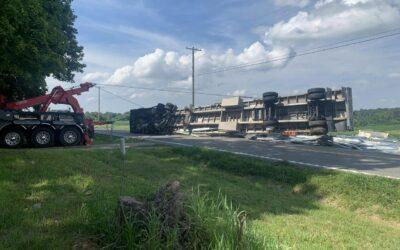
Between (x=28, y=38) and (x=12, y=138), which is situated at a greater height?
(x=28, y=38)

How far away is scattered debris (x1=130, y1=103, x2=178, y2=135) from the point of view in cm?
3594

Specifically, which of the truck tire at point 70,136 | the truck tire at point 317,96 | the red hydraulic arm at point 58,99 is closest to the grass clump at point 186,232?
the truck tire at point 70,136

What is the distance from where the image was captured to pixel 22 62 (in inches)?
557

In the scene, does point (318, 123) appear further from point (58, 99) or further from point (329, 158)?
point (58, 99)

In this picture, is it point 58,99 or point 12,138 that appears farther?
point 58,99

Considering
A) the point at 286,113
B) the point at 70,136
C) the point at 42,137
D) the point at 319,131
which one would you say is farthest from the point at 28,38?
the point at 286,113

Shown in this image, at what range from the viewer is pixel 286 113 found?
87.4 ft

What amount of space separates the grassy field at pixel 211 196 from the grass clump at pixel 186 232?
27 cm

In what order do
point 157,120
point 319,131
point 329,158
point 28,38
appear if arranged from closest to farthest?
point 28,38, point 329,158, point 319,131, point 157,120

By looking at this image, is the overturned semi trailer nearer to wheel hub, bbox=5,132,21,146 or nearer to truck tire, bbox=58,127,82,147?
truck tire, bbox=58,127,82,147

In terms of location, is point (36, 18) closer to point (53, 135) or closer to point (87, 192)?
→ point (87, 192)

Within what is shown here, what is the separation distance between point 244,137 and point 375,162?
12.5 m

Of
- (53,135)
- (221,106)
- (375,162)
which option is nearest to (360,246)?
(375,162)

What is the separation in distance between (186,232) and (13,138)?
16.5 metres
